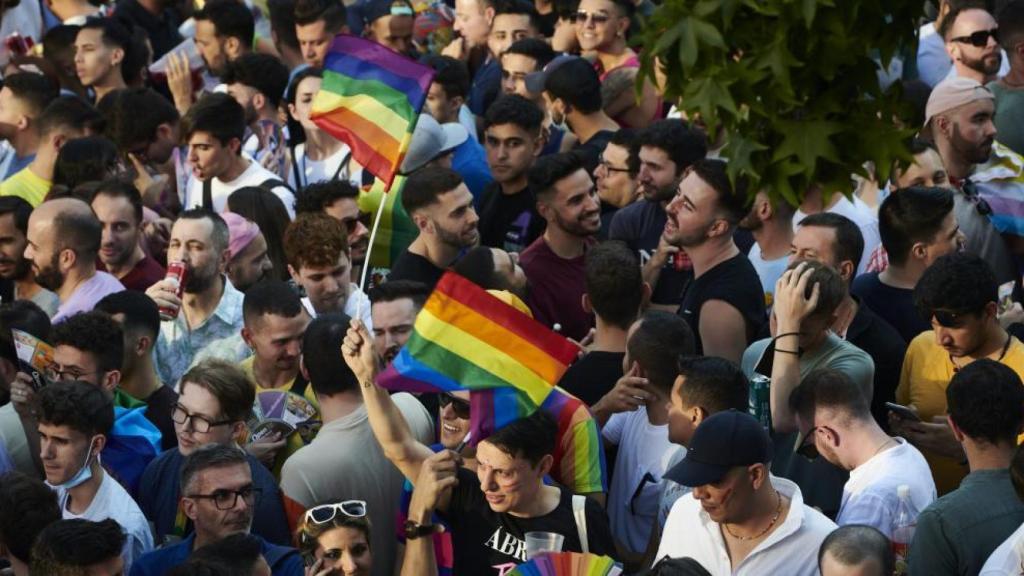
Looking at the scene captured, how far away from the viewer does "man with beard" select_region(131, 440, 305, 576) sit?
775 centimetres

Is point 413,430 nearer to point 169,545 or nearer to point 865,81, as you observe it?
point 169,545

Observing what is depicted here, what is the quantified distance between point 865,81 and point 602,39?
8.29 meters

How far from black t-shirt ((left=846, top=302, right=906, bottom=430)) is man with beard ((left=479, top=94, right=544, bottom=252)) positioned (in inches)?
115

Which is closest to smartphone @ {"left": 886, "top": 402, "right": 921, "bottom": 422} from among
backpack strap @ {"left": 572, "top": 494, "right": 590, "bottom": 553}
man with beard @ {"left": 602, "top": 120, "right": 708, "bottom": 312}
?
backpack strap @ {"left": 572, "top": 494, "right": 590, "bottom": 553}

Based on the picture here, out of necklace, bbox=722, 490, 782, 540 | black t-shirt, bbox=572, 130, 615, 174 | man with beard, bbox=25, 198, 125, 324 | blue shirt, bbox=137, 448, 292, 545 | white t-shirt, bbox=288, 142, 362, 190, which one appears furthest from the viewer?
white t-shirt, bbox=288, 142, 362, 190

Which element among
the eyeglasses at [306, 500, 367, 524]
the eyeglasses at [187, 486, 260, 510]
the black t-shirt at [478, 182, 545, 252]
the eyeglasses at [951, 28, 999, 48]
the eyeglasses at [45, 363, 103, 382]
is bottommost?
the black t-shirt at [478, 182, 545, 252]

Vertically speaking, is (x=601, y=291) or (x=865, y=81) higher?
(x=865, y=81)

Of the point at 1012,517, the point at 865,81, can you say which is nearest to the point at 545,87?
the point at 1012,517

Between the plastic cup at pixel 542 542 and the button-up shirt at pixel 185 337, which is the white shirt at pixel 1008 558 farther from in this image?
the button-up shirt at pixel 185 337

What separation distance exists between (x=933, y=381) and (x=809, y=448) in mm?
969

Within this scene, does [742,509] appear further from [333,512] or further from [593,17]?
[593,17]

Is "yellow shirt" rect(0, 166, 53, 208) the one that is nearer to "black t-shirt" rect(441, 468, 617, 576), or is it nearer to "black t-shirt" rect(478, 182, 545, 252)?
"black t-shirt" rect(478, 182, 545, 252)

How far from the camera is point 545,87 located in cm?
1277

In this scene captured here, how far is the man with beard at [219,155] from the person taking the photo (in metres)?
12.0
